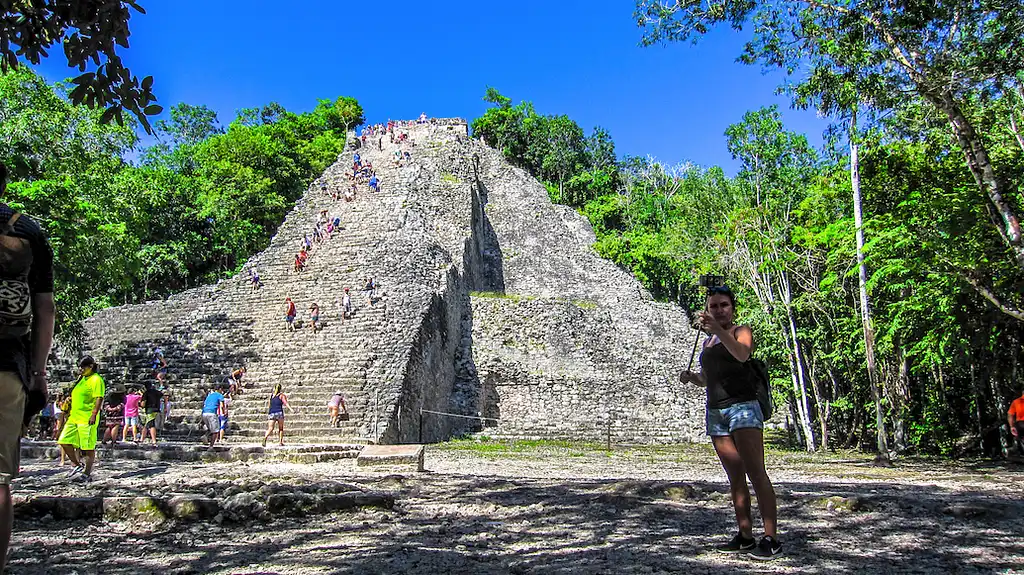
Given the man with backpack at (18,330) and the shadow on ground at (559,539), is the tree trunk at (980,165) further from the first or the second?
the man with backpack at (18,330)

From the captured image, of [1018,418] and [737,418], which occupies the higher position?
[737,418]

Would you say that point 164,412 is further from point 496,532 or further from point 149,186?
point 149,186

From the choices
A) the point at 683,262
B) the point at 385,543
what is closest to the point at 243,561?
the point at 385,543

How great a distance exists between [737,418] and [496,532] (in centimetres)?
158

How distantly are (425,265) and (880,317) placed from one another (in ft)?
37.6

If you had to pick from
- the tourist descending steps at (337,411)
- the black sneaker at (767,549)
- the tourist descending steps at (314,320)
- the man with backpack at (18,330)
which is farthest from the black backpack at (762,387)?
the tourist descending steps at (314,320)

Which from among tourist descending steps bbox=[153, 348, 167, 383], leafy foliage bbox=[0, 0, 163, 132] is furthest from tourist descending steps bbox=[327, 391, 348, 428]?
leafy foliage bbox=[0, 0, 163, 132]

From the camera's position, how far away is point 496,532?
416 centimetres

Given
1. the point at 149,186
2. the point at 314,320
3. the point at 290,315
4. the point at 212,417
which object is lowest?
the point at 212,417

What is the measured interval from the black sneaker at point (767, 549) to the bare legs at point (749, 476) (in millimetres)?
32

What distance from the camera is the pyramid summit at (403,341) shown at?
14.5m

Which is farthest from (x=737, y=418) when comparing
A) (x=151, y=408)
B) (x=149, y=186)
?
(x=149, y=186)

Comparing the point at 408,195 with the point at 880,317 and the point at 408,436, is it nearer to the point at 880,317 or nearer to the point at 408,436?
the point at 408,436

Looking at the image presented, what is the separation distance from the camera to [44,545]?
3773mm
